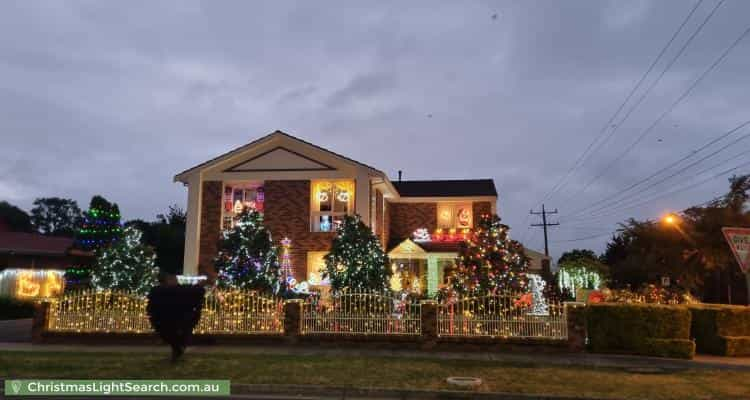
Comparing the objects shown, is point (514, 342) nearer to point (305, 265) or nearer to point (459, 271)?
point (459, 271)

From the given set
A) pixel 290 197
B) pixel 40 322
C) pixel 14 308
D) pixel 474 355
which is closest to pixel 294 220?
pixel 290 197

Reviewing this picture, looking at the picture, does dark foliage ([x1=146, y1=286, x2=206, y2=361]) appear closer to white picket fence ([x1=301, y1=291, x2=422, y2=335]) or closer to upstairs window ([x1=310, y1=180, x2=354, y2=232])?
white picket fence ([x1=301, y1=291, x2=422, y2=335])

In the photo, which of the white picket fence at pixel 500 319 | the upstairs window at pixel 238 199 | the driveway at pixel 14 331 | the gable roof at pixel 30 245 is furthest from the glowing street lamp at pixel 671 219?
the gable roof at pixel 30 245

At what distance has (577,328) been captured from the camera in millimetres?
14148

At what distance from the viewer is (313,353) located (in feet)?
44.6

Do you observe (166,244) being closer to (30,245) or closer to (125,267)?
(30,245)

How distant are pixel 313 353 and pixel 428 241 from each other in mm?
15027

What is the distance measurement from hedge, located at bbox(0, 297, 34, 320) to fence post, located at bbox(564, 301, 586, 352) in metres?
22.6

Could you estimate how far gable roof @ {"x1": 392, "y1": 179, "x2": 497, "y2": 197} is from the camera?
95.0ft

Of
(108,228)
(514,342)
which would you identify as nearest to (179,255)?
(108,228)

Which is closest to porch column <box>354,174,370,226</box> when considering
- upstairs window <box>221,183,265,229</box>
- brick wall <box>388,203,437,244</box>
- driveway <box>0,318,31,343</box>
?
upstairs window <box>221,183,265,229</box>

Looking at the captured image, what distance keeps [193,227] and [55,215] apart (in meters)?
65.7

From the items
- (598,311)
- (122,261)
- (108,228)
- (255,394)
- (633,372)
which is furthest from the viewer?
(108,228)

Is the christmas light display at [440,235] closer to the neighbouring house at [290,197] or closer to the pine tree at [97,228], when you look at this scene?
the neighbouring house at [290,197]
